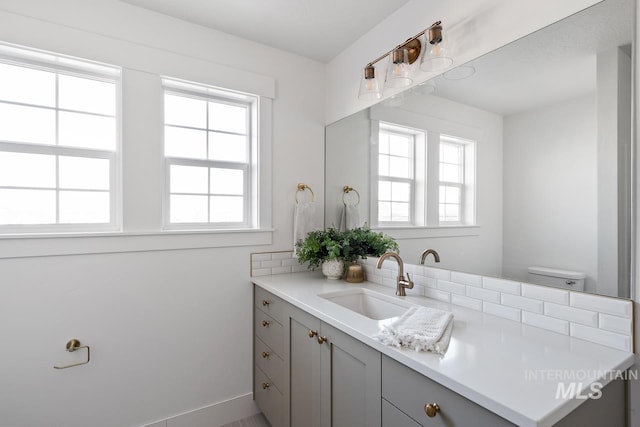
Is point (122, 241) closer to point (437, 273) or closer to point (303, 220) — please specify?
point (303, 220)

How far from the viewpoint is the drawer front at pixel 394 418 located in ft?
3.39

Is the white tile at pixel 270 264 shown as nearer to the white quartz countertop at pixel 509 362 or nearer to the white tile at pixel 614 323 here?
the white quartz countertop at pixel 509 362

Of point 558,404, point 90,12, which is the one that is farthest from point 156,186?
point 558,404

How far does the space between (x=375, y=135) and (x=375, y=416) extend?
5.25 ft

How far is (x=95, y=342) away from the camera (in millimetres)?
1781

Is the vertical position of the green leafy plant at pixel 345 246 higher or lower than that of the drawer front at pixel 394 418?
higher

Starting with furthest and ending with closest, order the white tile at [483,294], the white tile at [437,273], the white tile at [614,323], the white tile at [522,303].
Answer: the white tile at [437,273] → the white tile at [483,294] → the white tile at [522,303] → the white tile at [614,323]

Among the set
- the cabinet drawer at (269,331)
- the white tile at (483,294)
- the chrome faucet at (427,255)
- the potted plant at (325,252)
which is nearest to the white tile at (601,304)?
the white tile at (483,294)

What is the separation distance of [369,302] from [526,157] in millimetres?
1107

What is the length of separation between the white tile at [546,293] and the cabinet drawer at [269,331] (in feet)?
4.05

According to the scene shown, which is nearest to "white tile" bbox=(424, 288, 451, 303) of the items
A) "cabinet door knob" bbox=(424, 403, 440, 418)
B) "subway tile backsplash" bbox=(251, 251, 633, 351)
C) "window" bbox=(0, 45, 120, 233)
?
"subway tile backsplash" bbox=(251, 251, 633, 351)

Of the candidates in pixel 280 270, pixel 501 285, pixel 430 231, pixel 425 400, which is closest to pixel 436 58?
Result: pixel 430 231

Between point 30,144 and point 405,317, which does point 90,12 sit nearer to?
point 30,144

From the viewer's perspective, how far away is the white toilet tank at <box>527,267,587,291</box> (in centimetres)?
120
